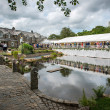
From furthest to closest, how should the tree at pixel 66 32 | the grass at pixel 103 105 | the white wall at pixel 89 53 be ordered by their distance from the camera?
the tree at pixel 66 32, the white wall at pixel 89 53, the grass at pixel 103 105

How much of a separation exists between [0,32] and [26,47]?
17.8m

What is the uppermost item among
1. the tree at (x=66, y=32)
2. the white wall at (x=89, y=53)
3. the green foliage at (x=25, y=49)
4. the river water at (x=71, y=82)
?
the tree at (x=66, y=32)

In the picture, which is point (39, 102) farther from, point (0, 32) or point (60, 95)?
point (0, 32)

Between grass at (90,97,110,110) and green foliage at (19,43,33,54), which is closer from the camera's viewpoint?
grass at (90,97,110,110)

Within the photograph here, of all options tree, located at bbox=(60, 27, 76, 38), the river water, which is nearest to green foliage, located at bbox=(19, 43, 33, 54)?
the river water

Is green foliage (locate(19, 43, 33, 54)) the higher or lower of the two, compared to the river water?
higher

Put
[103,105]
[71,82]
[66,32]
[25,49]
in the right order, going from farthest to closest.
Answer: [66,32], [25,49], [71,82], [103,105]

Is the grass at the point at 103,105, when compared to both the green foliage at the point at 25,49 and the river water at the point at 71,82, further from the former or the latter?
the green foliage at the point at 25,49

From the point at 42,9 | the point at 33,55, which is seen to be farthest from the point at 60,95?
the point at 33,55

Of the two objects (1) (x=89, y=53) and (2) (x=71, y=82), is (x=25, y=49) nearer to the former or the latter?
(1) (x=89, y=53)

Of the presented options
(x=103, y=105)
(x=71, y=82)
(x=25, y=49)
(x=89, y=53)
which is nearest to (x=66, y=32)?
(x=89, y=53)

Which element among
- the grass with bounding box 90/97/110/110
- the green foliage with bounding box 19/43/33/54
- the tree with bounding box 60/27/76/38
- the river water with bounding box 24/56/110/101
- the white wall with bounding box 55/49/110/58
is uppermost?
the tree with bounding box 60/27/76/38

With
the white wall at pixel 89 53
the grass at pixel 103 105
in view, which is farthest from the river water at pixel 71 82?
the white wall at pixel 89 53

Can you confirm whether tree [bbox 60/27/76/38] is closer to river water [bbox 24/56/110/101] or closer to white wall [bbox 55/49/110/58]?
white wall [bbox 55/49/110/58]
